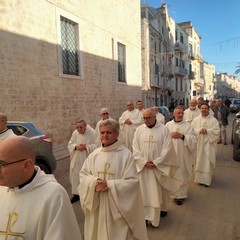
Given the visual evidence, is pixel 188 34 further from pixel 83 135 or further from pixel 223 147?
pixel 83 135

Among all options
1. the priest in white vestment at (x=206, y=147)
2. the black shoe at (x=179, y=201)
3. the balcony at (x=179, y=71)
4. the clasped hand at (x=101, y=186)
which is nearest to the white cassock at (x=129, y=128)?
the priest in white vestment at (x=206, y=147)

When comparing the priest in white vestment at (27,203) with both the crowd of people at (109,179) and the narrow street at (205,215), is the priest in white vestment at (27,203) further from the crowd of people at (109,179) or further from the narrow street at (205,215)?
the narrow street at (205,215)

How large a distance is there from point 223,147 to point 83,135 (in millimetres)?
8026

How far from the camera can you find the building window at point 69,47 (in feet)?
42.0

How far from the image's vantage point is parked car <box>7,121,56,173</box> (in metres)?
6.13

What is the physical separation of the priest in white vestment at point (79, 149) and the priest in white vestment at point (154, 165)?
134 cm

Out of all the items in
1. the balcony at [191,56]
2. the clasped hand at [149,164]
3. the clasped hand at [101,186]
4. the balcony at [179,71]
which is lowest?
the clasped hand at [149,164]

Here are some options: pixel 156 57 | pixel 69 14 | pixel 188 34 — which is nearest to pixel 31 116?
pixel 69 14

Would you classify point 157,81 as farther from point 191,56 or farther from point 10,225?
point 10,225

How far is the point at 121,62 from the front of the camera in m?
18.8

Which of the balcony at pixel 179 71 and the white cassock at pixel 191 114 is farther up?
the balcony at pixel 179 71

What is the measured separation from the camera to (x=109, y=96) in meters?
16.9

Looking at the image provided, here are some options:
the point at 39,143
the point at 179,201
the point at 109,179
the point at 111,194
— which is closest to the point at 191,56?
the point at 179,201

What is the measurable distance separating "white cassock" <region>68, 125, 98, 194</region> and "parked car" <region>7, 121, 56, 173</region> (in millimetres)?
655
